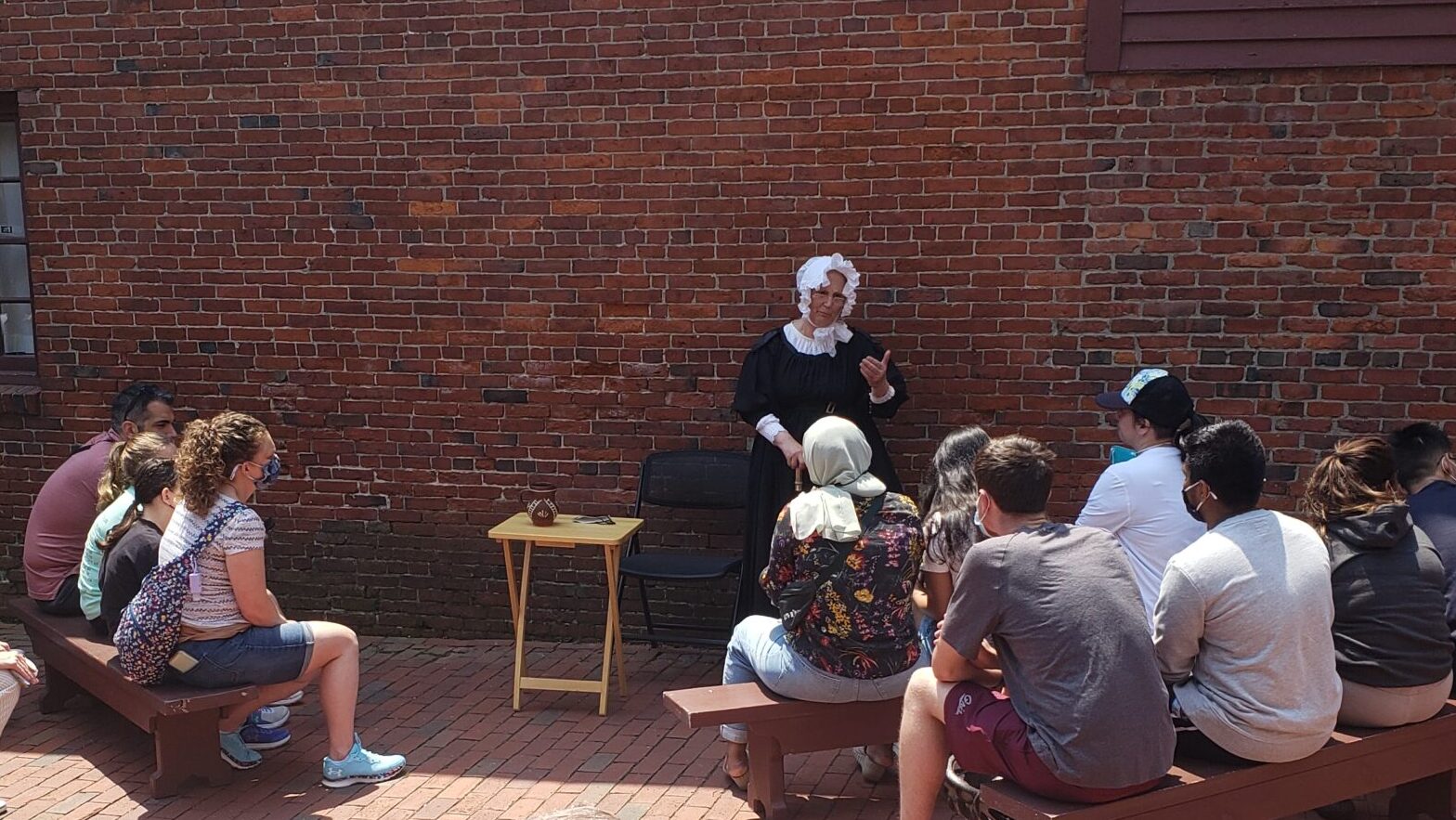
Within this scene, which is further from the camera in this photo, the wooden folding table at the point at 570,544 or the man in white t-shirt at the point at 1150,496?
the wooden folding table at the point at 570,544

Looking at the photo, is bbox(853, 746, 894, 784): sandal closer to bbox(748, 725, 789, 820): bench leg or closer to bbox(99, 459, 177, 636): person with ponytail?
bbox(748, 725, 789, 820): bench leg

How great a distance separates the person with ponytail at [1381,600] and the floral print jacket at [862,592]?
1.27 metres

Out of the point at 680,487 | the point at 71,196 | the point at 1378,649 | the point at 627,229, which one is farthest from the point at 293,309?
the point at 1378,649

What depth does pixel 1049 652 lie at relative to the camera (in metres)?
3.19

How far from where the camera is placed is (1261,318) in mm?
5441

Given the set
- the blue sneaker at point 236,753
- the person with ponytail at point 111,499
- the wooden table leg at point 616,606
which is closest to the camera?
the blue sneaker at point 236,753

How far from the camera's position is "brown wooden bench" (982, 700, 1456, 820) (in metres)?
3.28

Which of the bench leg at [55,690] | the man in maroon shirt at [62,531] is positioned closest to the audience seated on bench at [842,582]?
the man in maroon shirt at [62,531]

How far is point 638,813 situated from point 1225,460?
2312 mm

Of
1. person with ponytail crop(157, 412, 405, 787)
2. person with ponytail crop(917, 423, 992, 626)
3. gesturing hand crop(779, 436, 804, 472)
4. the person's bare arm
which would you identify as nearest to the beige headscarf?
person with ponytail crop(917, 423, 992, 626)

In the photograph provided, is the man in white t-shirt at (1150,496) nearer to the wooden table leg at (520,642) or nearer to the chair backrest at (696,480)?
the chair backrest at (696,480)

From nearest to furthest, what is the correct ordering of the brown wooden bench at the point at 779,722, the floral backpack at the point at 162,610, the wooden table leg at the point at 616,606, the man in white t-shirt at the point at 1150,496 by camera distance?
the brown wooden bench at the point at 779,722 → the man in white t-shirt at the point at 1150,496 → the floral backpack at the point at 162,610 → the wooden table leg at the point at 616,606

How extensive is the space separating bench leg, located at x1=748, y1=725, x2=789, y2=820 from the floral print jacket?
1.08 ft

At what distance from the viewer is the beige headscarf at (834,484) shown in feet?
12.7
